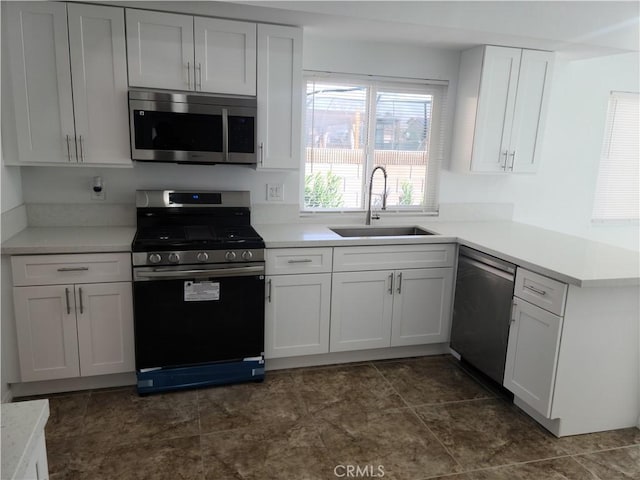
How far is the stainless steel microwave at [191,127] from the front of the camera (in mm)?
2705

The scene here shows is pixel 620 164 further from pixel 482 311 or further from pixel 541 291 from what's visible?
pixel 541 291

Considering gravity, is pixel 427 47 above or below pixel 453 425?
above

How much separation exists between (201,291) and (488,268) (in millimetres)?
1729

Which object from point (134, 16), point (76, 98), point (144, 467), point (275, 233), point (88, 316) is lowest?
point (144, 467)

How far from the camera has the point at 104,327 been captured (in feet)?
8.73

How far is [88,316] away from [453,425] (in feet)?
6.96

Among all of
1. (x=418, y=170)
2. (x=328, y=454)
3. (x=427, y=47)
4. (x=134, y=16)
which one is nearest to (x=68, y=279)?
(x=134, y=16)

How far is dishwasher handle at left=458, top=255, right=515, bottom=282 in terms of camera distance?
8.71ft

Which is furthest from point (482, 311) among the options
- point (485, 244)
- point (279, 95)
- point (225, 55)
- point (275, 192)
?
point (225, 55)

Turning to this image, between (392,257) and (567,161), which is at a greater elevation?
(567,161)

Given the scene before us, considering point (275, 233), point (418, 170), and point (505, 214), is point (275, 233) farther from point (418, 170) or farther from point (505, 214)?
point (505, 214)

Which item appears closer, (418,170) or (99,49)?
(99,49)

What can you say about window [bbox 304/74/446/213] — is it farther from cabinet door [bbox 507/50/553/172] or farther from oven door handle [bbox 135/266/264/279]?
oven door handle [bbox 135/266/264/279]

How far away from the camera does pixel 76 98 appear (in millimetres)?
2643
